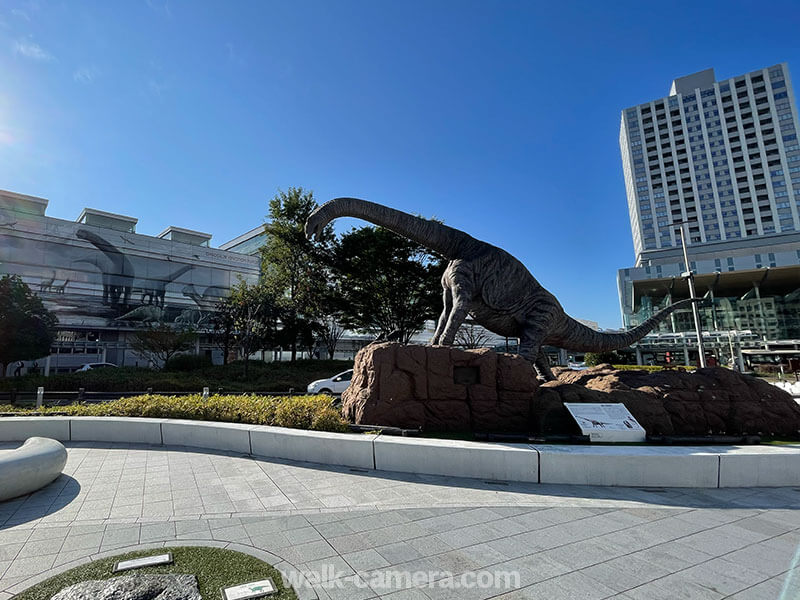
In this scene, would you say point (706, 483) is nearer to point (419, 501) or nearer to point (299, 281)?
point (419, 501)

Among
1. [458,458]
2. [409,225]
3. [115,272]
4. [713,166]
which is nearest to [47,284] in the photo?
[115,272]

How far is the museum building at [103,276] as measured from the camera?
3453 centimetres

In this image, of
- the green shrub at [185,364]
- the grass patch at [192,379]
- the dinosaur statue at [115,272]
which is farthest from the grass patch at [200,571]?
the dinosaur statue at [115,272]

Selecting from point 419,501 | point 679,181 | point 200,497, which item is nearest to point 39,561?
point 200,497

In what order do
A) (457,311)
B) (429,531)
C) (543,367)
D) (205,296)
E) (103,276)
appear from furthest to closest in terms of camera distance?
(205,296), (103,276), (543,367), (457,311), (429,531)

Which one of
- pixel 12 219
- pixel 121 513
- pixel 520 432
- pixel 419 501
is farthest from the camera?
pixel 12 219

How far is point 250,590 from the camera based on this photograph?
2746mm

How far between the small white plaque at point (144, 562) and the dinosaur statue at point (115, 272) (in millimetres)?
42221

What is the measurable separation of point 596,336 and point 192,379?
53.6ft

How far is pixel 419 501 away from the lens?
4.60m

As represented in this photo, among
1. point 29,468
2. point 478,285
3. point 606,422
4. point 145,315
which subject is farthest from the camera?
point 145,315

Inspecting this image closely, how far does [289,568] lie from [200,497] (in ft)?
7.09

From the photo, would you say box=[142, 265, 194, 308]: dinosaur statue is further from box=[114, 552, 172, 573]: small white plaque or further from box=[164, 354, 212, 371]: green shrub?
box=[114, 552, 172, 573]: small white plaque

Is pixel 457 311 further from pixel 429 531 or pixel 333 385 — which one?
pixel 333 385
